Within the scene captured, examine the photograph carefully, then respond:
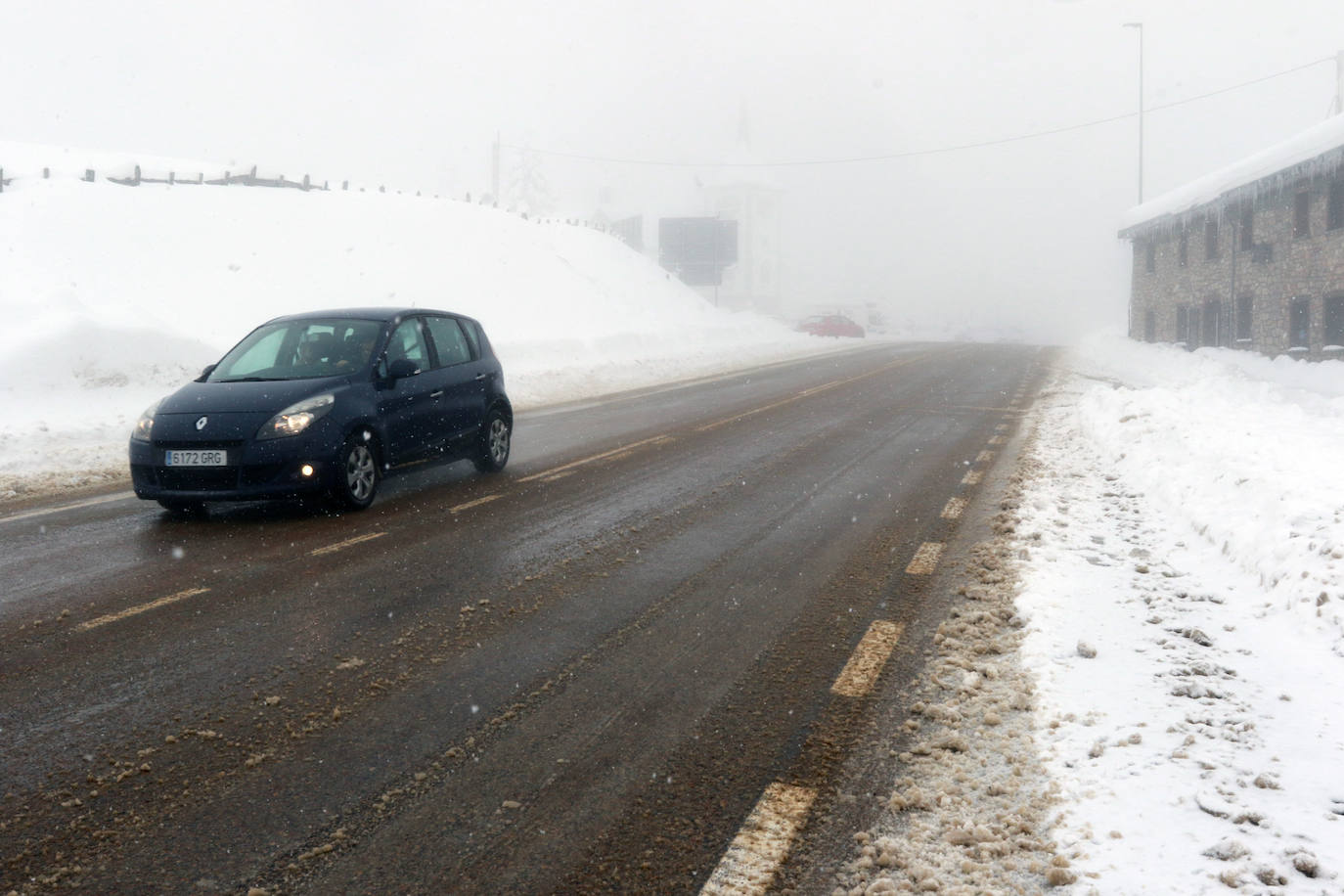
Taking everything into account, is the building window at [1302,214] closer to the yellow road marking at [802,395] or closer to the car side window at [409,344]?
the yellow road marking at [802,395]

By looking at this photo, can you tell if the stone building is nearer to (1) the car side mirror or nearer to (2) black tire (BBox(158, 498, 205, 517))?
(1) the car side mirror

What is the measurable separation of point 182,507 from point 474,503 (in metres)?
2.41

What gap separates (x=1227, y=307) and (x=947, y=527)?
3026cm

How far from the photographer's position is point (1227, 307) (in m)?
32.2

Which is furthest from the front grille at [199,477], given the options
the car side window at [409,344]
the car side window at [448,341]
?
the car side window at [448,341]

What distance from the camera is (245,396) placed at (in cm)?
791

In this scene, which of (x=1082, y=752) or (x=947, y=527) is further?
(x=947, y=527)

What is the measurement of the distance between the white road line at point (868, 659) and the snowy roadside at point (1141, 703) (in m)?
0.25

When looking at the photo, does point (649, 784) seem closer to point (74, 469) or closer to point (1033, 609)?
point (1033, 609)

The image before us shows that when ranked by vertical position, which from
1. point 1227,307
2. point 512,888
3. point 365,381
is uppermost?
point 1227,307

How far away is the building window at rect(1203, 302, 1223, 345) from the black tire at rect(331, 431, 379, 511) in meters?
32.4

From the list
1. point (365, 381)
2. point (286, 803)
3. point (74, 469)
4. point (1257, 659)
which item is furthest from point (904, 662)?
point (74, 469)

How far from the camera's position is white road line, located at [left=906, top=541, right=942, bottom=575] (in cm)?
613

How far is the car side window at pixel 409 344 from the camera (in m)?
9.05
